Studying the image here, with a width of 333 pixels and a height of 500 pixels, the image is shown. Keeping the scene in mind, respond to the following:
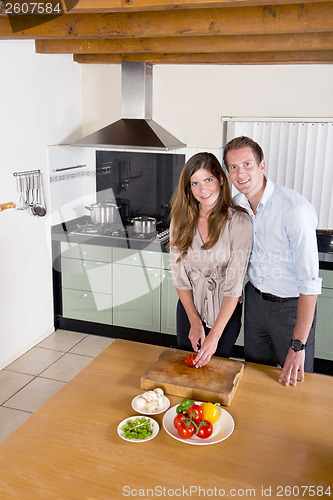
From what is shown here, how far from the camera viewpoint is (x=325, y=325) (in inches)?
141

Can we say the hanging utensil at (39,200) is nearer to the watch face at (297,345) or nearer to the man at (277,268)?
the man at (277,268)

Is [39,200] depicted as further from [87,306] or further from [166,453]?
[166,453]

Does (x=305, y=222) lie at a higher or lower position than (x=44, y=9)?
lower

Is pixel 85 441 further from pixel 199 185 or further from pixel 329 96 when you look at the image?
pixel 329 96

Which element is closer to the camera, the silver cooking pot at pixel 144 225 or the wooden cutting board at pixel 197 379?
the wooden cutting board at pixel 197 379

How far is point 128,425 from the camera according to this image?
1616mm

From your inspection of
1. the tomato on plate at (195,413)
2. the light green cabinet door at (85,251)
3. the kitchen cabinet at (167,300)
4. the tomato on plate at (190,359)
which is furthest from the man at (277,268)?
the light green cabinet door at (85,251)

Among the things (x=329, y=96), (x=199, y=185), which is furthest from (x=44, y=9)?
(x=329, y=96)

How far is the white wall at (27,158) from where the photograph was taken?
3.54 meters


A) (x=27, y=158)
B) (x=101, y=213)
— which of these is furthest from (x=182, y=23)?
(x=101, y=213)

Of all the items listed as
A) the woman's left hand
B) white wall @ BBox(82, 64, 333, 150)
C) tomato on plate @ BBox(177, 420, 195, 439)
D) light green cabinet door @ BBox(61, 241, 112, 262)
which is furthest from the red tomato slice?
white wall @ BBox(82, 64, 333, 150)

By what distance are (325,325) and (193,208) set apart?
1868 mm

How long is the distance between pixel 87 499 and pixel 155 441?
0.31m

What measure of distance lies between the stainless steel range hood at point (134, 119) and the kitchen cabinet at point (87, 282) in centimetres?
93
